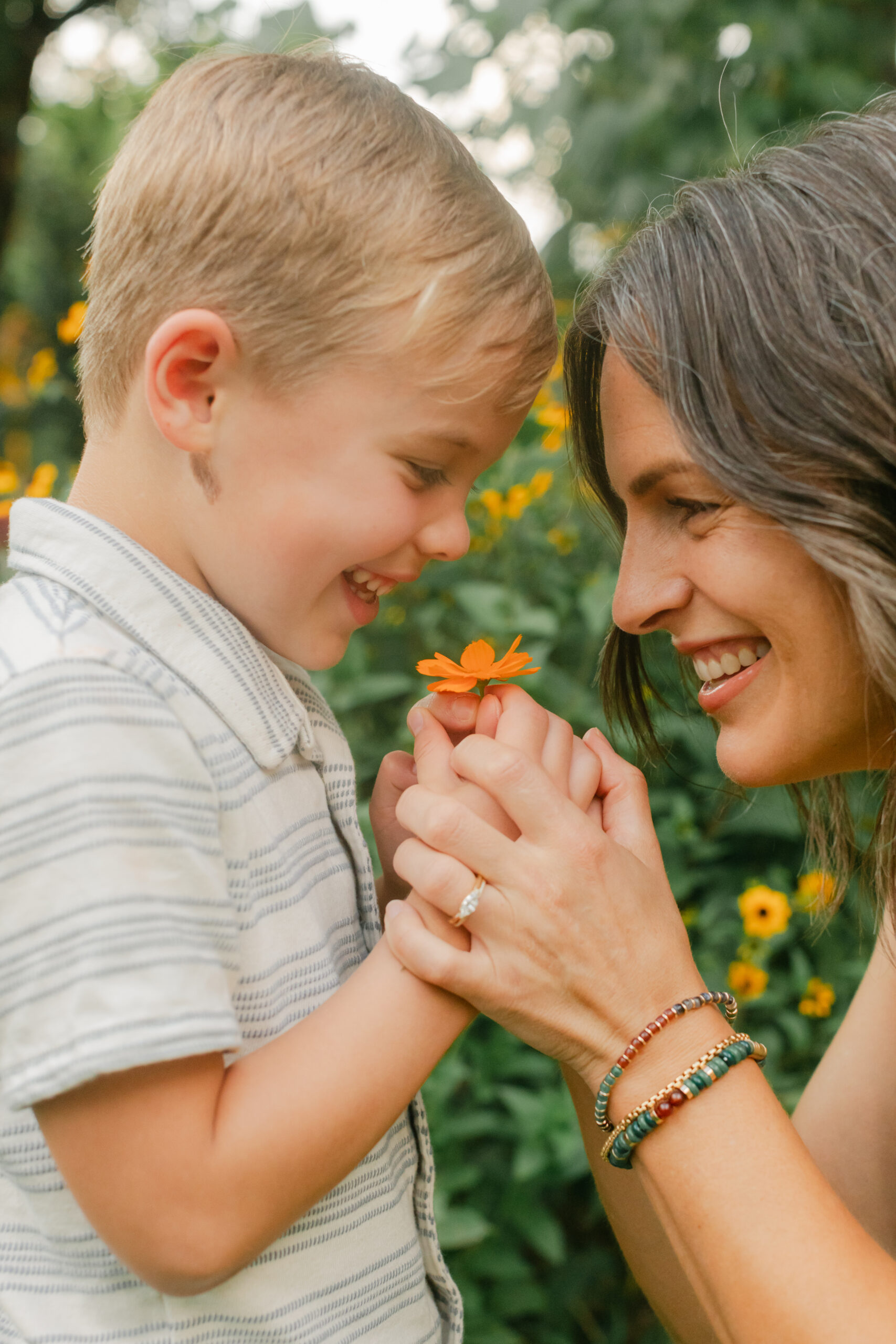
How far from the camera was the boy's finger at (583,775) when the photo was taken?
104cm

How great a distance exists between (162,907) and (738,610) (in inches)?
27.9

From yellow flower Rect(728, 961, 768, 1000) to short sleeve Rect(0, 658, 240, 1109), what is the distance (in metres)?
1.30

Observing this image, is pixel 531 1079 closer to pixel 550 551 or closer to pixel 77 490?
pixel 550 551

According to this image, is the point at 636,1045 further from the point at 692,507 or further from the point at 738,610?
the point at 692,507

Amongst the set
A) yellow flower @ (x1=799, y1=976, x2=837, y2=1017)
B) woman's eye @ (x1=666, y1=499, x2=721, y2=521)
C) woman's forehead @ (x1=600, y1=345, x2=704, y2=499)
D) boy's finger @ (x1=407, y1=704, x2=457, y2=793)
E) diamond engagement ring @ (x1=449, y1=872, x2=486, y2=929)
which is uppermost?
woman's forehead @ (x1=600, y1=345, x2=704, y2=499)

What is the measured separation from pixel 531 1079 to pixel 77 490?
4.51 ft

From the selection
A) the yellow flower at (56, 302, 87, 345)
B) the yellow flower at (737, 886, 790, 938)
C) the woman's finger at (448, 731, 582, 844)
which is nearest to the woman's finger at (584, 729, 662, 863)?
the woman's finger at (448, 731, 582, 844)

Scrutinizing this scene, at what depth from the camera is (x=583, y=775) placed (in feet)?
3.46

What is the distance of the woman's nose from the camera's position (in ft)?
3.96

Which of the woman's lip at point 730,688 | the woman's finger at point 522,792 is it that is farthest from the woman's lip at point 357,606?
the woman's lip at point 730,688

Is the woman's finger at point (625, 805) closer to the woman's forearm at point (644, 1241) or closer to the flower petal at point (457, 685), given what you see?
the flower petal at point (457, 685)

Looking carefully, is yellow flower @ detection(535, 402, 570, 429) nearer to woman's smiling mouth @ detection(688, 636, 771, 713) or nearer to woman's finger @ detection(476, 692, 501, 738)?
woman's smiling mouth @ detection(688, 636, 771, 713)

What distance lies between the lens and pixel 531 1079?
6.16ft

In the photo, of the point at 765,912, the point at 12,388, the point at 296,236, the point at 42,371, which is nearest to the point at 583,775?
the point at 296,236
